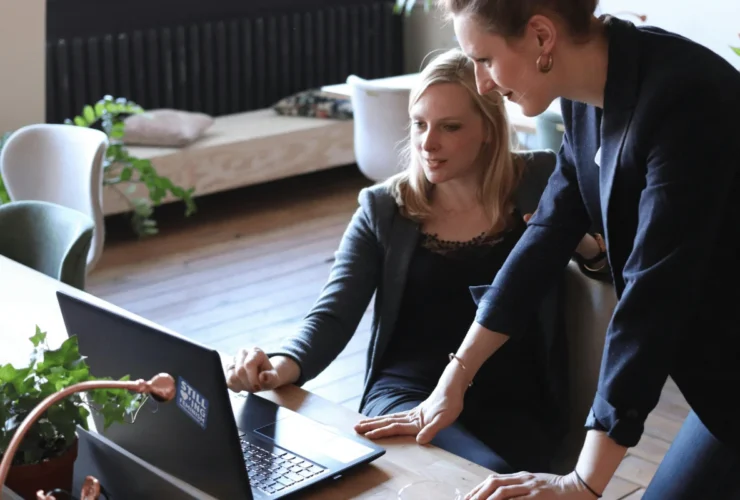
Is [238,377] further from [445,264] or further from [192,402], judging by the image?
[445,264]

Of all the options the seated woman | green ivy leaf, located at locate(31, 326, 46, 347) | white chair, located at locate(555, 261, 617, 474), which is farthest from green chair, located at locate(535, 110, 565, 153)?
green ivy leaf, located at locate(31, 326, 46, 347)

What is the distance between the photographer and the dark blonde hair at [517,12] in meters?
1.26

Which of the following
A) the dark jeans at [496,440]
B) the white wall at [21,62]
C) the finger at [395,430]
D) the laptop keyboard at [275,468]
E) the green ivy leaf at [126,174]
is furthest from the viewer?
the green ivy leaf at [126,174]

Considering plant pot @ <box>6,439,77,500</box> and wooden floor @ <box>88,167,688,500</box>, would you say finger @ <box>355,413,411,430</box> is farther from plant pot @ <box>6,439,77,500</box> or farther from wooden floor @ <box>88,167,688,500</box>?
wooden floor @ <box>88,167,688,500</box>

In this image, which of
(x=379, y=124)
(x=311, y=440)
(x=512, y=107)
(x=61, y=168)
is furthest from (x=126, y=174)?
(x=311, y=440)

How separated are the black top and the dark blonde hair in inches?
31.7

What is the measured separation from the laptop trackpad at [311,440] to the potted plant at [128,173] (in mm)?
3186

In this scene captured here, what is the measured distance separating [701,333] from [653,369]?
5.7 inches

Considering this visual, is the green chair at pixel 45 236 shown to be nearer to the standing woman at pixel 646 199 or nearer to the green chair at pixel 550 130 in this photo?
the standing woman at pixel 646 199

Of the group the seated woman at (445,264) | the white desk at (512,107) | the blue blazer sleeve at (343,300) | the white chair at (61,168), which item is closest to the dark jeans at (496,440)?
the seated woman at (445,264)

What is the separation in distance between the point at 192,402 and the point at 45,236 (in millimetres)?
1501

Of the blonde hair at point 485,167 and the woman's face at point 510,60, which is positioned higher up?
the woman's face at point 510,60

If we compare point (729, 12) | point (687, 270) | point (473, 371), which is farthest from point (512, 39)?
point (729, 12)

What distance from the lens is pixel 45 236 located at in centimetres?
259
